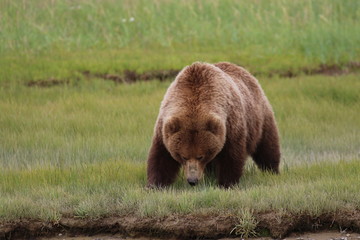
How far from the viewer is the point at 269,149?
7750 mm

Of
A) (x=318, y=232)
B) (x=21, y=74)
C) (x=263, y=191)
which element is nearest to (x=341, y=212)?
(x=318, y=232)

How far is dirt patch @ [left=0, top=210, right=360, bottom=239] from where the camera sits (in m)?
5.86

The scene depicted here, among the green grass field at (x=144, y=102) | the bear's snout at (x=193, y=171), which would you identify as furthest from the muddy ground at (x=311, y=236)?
the bear's snout at (x=193, y=171)

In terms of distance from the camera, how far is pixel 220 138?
20.8 ft

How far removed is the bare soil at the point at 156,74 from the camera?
12586mm

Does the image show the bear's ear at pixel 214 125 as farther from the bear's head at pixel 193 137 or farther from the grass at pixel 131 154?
the grass at pixel 131 154

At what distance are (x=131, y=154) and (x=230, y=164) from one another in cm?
225

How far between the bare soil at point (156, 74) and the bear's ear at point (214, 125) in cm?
658

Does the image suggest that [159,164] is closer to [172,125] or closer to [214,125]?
[172,125]

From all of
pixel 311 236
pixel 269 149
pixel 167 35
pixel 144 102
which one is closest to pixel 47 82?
pixel 144 102

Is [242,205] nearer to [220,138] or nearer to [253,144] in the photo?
[220,138]

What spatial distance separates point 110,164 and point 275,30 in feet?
28.2

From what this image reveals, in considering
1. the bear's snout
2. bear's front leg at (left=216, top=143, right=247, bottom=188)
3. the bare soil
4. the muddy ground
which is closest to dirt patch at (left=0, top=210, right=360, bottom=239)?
the muddy ground

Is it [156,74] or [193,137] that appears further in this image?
[156,74]
